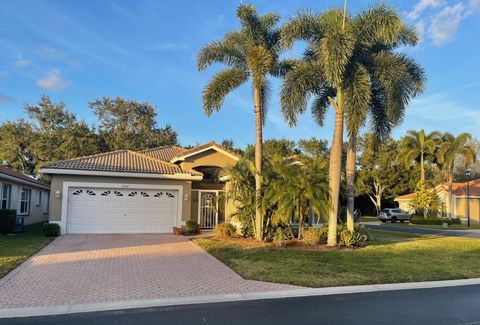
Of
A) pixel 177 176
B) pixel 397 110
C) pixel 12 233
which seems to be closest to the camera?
pixel 397 110

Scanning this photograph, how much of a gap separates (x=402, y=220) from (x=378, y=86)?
1200 inches

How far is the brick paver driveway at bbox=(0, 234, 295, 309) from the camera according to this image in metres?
7.68

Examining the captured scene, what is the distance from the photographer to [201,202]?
73.0 feet

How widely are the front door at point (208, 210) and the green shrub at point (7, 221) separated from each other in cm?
927

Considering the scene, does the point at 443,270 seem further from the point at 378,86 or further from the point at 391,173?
the point at 391,173

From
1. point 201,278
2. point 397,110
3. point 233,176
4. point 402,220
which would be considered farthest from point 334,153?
point 402,220

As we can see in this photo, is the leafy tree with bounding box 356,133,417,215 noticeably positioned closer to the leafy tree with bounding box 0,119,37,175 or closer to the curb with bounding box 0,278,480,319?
the leafy tree with bounding box 0,119,37,175

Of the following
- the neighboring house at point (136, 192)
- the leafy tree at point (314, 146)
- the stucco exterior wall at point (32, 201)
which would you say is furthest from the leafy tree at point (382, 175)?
the stucco exterior wall at point (32, 201)

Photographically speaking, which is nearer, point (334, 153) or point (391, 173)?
point (334, 153)

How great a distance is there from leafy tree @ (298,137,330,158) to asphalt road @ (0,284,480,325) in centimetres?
4551

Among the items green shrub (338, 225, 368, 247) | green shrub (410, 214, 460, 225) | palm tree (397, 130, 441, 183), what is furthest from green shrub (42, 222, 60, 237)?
palm tree (397, 130, 441, 183)

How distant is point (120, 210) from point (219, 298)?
13.1 meters

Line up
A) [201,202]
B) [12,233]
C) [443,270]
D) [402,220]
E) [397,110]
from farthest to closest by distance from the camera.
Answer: [402,220] → [201,202] → [12,233] → [397,110] → [443,270]

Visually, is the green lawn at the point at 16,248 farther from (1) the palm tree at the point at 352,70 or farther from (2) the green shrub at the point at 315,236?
(1) the palm tree at the point at 352,70
